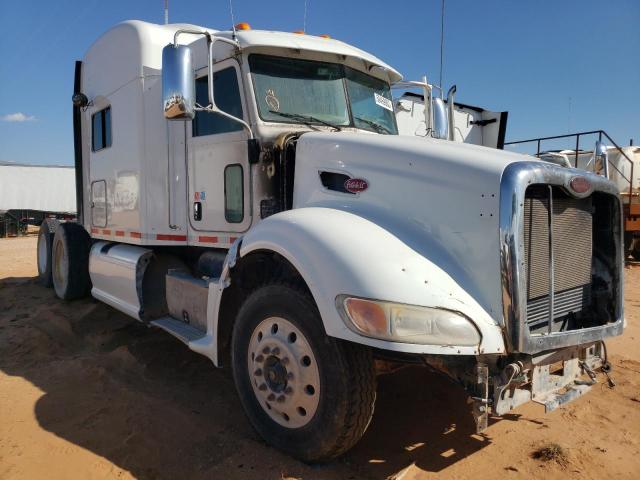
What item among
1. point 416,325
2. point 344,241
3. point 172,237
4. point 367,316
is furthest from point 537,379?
point 172,237

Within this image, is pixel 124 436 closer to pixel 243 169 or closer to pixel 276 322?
pixel 276 322

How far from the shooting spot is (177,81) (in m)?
3.45

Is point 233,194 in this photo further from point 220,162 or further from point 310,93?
point 310,93

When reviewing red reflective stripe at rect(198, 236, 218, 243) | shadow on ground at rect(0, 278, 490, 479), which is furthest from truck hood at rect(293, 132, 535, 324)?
A: red reflective stripe at rect(198, 236, 218, 243)

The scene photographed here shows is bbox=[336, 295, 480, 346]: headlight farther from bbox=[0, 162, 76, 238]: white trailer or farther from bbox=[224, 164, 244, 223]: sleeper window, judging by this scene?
bbox=[0, 162, 76, 238]: white trailer

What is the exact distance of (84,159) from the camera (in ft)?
22.0

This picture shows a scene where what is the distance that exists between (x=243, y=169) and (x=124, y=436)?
2.15 metres

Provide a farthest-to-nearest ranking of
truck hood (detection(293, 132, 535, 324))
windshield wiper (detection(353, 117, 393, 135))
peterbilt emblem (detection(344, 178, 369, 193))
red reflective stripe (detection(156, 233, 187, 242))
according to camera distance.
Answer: red reflective stripe (detection(156, 233, 187, 242)), windshield wiper (detection(353, 117, 393, 135)), peterbilt emblem (detection(344, 178, 369, 193)), truck hood (detection(293, 132, 535, 324))

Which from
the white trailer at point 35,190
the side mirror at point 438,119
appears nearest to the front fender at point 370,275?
the side mirror at point 438,119

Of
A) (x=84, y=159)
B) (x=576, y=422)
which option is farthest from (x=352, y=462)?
(x=84, y=159)

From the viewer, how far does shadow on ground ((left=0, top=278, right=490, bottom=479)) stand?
2988 millimetres

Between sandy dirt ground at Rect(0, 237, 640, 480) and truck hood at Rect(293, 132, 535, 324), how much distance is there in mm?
1189

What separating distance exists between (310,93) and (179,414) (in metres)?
2.70

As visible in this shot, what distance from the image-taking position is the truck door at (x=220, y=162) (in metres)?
4.14
